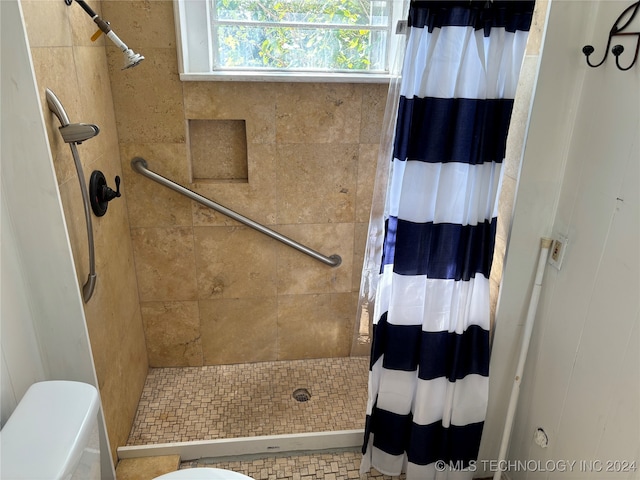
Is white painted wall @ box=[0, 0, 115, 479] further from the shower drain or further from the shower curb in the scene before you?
the shower drain

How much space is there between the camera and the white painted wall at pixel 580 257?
1188mm

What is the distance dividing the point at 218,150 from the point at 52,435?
134 centimetres

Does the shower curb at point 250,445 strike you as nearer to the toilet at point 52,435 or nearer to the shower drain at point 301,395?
the shower drain at point 301,395

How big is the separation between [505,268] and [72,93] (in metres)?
1.52

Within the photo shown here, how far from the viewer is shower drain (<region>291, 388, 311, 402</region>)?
2.21 meters

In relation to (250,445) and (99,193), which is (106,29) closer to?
(99,193)

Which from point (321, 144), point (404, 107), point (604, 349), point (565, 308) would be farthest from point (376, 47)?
point (604, 349)

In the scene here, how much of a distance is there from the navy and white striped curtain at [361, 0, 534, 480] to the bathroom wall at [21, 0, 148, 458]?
966 mm

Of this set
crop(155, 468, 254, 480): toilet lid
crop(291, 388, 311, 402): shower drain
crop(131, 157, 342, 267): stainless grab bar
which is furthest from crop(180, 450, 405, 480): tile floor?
crop(131, 157, 342, 267): stainless grab bar

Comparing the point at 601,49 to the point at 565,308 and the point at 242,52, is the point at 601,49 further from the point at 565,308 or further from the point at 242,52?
the point at 242,52

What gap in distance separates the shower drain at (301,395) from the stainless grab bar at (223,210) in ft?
2.05

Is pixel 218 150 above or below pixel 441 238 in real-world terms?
above

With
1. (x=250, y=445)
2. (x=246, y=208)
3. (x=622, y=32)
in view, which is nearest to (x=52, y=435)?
(x=250, y=445)

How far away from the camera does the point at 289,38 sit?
2.00m
